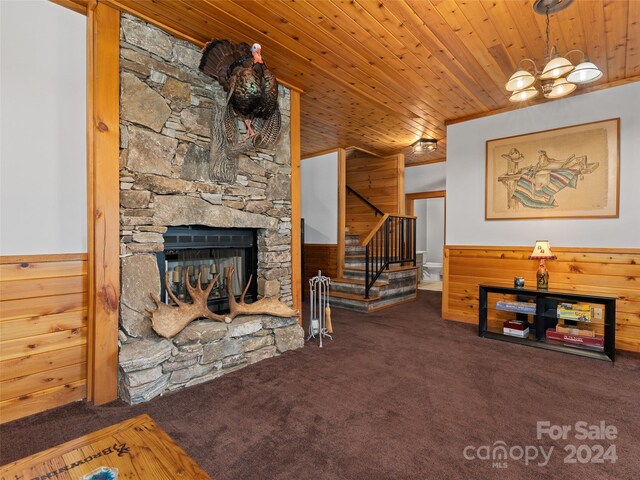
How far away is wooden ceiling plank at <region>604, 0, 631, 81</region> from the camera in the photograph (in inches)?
90.2

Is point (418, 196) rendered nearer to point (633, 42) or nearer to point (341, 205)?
point (341, 205)

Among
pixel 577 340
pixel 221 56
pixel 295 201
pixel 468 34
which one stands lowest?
pixel 577 340

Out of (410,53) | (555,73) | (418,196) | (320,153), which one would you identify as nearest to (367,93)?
(410,53)

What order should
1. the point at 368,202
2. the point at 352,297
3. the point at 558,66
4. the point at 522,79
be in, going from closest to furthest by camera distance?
the point at 558,66 < the point at 522,79 < the point at 352,297 < the point at 368,202

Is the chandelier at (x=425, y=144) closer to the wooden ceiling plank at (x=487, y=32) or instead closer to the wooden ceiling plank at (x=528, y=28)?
the wooden ceiling plank at (x=487, y=32)

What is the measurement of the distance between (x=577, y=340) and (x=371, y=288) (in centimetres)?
262

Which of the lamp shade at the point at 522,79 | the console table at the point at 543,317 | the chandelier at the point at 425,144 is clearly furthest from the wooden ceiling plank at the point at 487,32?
the console table at the point at 543,317

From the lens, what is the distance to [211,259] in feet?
10.2

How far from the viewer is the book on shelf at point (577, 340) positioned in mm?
3170

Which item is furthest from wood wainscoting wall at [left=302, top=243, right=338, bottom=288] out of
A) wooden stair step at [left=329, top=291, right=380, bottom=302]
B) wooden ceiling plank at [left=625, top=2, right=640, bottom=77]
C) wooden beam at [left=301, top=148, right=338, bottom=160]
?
wooden ceiling plank at [left=625, top=2, right=640, bottom=77]

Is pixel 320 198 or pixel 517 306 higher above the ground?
pixel 320 198

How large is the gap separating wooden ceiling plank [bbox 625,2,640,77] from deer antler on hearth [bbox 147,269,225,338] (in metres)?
3.77

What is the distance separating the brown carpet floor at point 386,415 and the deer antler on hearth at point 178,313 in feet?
1.53

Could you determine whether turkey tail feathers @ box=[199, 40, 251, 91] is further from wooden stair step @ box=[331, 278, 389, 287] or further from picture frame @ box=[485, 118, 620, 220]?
wooden stair step @ box=[331, 278, 389, 287]
